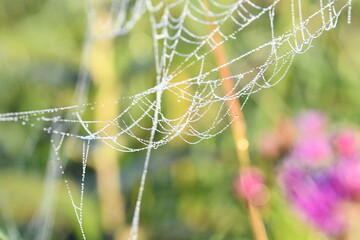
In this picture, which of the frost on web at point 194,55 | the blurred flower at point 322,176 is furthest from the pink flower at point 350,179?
the frost on web at point 194,55

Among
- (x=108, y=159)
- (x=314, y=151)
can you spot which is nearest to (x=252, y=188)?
(x=314, y=151)

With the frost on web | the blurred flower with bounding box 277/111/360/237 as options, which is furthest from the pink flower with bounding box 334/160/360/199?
the frost on web

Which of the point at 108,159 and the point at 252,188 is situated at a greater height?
the point at 108,159

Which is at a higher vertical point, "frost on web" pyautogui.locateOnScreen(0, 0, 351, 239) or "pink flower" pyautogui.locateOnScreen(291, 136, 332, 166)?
"frost on web" pyautogui.locateOnScreen(0, 0, 351, 239)

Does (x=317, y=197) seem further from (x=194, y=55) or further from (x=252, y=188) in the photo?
(x=194, y=55)

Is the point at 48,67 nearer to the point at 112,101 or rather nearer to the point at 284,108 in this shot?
the point at 112,101

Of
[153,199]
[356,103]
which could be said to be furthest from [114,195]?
[356,103]

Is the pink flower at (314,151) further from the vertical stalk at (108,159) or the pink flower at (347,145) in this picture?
the vertical stalk at (108,159)

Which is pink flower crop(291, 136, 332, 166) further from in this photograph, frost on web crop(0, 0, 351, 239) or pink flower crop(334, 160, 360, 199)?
frost on web crop(0, 0, 351, 239)
